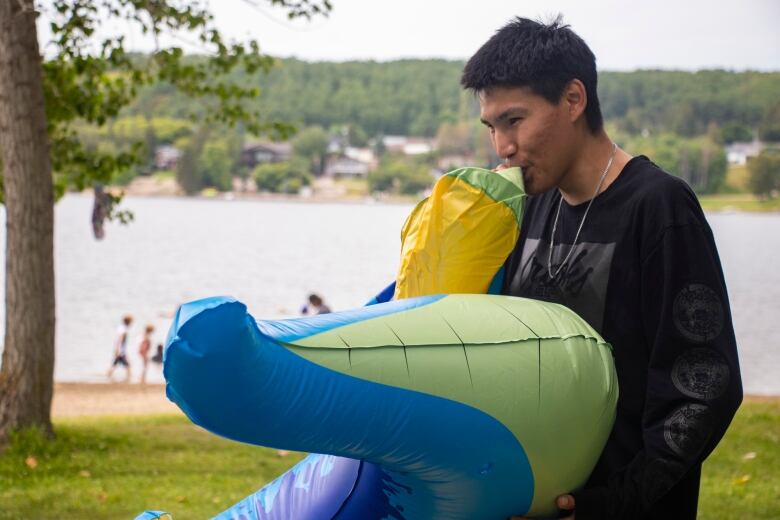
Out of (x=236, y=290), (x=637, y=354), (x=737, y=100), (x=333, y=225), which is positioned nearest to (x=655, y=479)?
(x=637, y=354)

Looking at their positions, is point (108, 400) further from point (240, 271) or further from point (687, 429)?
point (240, 271)

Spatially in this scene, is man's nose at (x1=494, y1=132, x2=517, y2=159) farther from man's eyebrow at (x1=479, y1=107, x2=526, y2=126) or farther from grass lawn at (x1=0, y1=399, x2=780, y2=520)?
grass lawn at (x1=0, y1=399, x2=780, y2=520)

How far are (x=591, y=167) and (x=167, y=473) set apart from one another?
6412mm

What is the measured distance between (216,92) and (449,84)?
65010mm

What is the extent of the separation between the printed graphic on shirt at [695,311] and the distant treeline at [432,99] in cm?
3532

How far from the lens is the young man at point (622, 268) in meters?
2.10

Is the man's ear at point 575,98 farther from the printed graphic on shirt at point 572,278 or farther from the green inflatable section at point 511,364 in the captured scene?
the green inflatable section at point 511,364

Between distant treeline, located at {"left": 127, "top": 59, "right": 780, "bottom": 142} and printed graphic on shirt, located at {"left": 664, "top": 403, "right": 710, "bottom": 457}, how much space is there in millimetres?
35388

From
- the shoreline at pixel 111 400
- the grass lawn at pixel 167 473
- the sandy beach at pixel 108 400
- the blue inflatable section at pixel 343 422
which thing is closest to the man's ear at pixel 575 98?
the blue inflatable section at pixel 343 422

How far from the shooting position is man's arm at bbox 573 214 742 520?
2082 mm

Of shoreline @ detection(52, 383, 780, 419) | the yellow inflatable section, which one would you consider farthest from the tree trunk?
the yellow inflatable section

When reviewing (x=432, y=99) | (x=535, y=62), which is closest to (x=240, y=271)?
(x=432, y=99)

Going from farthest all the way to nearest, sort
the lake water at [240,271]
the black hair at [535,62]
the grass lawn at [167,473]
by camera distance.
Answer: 1. the lake water at [240,271]
2. the grass lawn at [167,473]
3. the black hair at [535,62]

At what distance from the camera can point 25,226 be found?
8148mm
